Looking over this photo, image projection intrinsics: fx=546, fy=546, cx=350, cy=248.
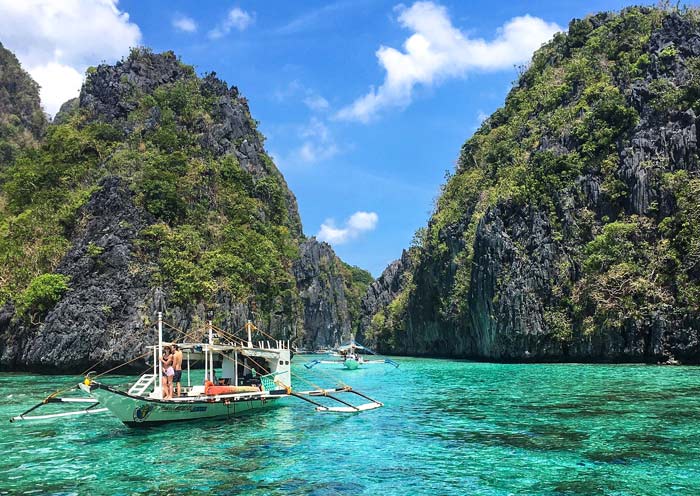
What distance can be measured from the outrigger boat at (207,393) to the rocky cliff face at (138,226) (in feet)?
58.8

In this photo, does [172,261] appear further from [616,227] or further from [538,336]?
[616,227]

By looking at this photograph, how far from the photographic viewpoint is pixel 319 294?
10275cm

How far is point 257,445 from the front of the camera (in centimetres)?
1388

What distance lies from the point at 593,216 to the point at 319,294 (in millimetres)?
63753

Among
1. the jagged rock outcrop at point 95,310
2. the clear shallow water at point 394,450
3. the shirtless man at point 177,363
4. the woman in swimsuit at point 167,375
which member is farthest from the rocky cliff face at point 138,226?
the woman in swimsuit at point 167,375

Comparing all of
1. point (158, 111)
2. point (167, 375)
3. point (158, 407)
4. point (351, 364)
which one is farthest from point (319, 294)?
point (158, 407)

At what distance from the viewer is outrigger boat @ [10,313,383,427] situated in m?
15.1

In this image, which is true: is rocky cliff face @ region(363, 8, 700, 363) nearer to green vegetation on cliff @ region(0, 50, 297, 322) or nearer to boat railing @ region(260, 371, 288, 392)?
green vegetation on cliff @ region(0, 50, 297, 322)

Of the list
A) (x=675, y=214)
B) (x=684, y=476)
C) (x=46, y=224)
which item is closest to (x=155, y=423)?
(x=684, y=476)

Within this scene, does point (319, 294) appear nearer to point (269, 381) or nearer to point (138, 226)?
point (138, 226)

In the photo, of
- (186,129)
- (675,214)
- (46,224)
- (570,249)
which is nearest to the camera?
(675,214)

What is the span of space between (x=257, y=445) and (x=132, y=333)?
26303mm

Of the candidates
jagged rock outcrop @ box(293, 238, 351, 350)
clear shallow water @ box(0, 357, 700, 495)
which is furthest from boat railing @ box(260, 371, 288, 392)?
jagged rock outcrop @ box(293, 238, 351, 350)

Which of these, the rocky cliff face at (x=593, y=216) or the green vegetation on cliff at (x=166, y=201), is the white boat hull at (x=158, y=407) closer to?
the green vegetation on cliff at (x=166, y=201)
